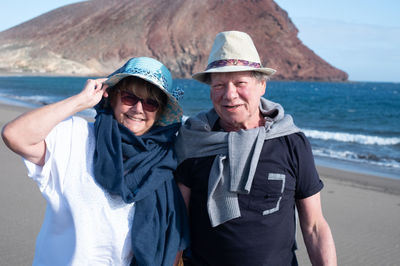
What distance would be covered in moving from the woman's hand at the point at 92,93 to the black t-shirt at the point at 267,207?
644 mm

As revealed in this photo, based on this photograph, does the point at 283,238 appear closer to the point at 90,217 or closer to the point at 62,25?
the point at 90,217

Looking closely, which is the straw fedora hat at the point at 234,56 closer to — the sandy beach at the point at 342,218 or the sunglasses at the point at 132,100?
the sunglasses at the point at 132,100

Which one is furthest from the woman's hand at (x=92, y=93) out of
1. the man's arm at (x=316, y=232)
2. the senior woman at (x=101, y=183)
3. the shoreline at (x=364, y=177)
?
the shoreline at (x=364, y=177)

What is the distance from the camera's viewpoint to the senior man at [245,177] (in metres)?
1.99

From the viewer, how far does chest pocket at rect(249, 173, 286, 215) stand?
78.5 inches

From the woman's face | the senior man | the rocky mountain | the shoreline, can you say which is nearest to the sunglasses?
the woman's face

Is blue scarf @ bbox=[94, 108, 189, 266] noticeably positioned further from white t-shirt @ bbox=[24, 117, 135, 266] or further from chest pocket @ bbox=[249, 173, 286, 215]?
chest pocket @ bbox=[249, 173, 286, 215]

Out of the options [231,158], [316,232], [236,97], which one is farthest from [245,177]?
[316,232]

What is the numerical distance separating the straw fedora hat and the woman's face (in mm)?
400

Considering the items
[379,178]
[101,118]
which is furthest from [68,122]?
[379,178]

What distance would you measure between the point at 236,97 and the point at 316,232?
0.88 metres

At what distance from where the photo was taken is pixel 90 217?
6.16 feet

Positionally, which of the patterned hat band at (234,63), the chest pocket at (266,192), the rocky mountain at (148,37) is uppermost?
the rocky mountain at (148,37)

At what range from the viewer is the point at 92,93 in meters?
2.02
